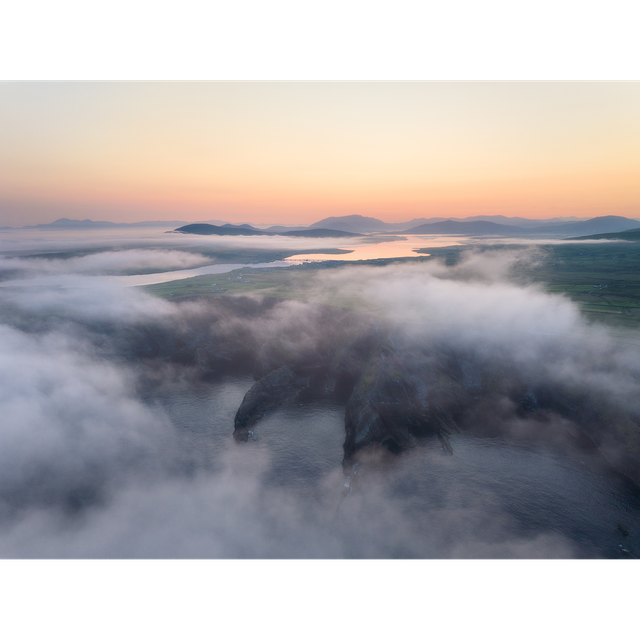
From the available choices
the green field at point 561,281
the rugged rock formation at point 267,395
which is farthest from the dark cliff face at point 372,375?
the green field at point 561,281

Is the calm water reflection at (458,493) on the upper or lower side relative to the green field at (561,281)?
lower

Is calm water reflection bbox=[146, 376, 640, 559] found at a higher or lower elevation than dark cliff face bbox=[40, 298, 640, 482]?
lower

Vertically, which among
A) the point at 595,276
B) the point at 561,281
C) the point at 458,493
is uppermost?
the point at 595,276

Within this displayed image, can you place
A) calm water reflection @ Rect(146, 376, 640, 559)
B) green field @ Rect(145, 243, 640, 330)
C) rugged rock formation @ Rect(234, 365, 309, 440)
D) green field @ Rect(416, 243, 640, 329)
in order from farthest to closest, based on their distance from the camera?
green field @ Rect(145, 243, 640, 330) < green field @ Rect(416, 243, 640, 329) < rugged rock formation @ Rect(234, 365, 309, 440) < calm water reflection @ Rect(146, 376, 640, 559)

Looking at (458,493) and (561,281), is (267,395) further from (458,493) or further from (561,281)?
(561,281)

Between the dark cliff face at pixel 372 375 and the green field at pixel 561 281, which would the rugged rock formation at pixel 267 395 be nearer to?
the dark cliff face at pixel 372 375

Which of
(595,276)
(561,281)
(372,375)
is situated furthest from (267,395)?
(595,276)

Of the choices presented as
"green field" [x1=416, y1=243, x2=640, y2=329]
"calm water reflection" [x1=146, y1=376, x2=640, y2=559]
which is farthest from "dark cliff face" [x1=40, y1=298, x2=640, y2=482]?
"green field" [x1=416, y1=243, x2=640, y2=329]

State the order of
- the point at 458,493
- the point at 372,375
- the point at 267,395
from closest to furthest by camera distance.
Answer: the point at 458,493
the point at 372,375
the point at 267,395

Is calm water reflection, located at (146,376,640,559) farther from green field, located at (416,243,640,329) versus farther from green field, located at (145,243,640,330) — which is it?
green field, located at (416,243,640,329)

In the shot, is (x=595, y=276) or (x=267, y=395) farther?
(x=595, y=276)

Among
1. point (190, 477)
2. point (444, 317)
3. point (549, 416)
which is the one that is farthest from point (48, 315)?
point (549, 416)

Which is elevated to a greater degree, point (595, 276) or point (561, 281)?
point (595, 276)
